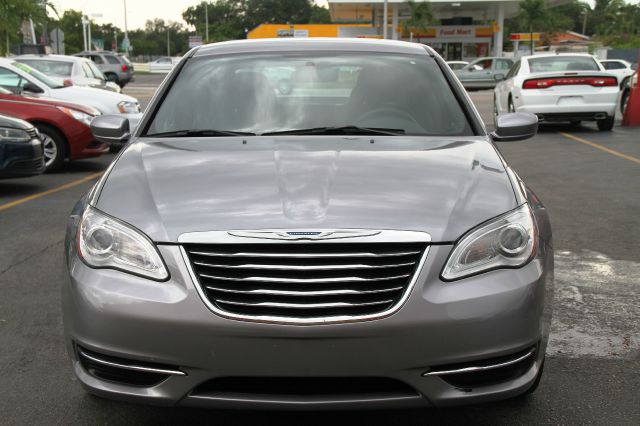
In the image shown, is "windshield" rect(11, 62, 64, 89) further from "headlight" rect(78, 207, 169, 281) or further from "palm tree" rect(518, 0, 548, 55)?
"palm tree" rect(518, 0, 548, 55)

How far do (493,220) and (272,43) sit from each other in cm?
227

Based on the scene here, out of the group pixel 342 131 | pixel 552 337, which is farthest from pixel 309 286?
pixel 552 337

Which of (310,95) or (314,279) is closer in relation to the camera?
(314,279)

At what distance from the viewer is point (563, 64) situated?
55.1 feet

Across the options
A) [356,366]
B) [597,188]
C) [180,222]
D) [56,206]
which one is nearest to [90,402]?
[180,222]

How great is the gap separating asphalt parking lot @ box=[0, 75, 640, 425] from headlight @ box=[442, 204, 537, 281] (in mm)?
781

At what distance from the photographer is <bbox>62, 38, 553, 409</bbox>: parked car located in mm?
2498

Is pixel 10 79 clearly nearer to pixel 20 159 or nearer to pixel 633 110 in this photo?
pixel 20 159

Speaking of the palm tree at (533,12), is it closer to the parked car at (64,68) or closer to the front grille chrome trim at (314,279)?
the parked car at (64,68)

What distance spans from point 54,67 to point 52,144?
29.2ft

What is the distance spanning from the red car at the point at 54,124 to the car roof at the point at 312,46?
257 inches

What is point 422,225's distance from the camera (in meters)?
2.66

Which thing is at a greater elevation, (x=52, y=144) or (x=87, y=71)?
(x=87, y=71)

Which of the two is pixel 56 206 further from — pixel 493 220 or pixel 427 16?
pixel 427 16
